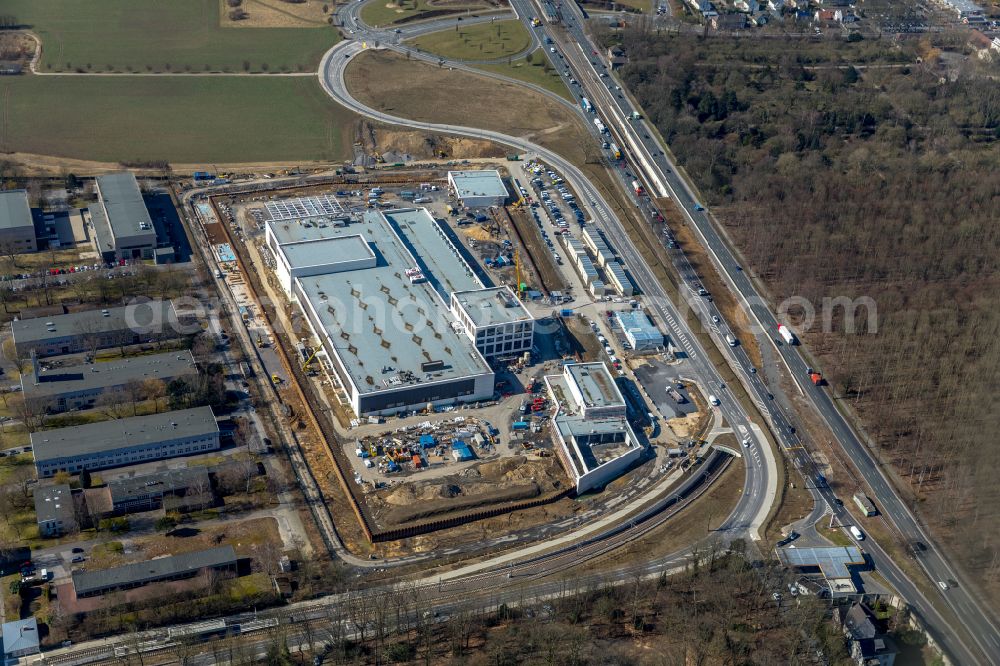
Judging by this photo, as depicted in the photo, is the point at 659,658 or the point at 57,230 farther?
the point at 57,230

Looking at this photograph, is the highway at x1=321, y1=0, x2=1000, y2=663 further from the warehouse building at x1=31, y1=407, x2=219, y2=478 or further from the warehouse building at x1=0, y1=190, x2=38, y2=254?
the warehouse building at x1=0, y1=190, x2=38, y2=254

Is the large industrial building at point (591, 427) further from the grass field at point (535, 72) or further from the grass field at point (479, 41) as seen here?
the grass field at point (479, 41)

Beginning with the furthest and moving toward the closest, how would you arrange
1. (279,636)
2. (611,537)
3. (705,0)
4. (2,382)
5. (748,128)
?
1. (705,0)
2. (748,128)
3. (2,382)
4. (611,537)
5. (279,636)

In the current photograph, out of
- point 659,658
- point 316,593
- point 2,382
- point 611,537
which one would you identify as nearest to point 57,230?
point 2,382

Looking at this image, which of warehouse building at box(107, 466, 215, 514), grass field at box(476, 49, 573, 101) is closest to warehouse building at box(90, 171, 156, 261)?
warehouse building at box(107, 466, 215, 514)

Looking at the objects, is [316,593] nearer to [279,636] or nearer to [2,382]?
[279,636]

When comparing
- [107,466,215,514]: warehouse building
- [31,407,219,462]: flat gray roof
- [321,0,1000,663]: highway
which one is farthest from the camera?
[31,407,219,462]: flat gray roof
